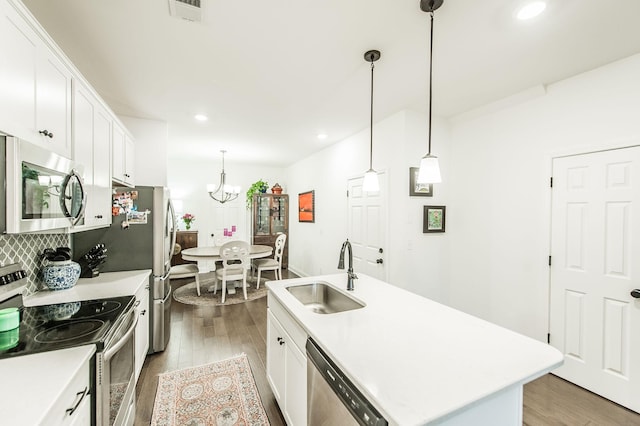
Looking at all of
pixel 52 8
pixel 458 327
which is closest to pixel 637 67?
pixel 458 327

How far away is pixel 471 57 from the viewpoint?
6.91 ft

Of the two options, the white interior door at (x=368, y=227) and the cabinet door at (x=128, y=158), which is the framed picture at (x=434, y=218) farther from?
the cabinet door at (x=128, y=158)

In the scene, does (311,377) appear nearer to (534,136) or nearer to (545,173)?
(545,173)

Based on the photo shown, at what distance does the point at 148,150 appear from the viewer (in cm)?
352

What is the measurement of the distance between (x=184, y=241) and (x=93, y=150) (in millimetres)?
4044

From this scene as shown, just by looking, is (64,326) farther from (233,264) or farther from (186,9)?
(233,264)

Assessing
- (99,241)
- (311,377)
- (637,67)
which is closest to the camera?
(311,377)

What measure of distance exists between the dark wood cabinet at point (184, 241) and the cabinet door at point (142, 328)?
321cm

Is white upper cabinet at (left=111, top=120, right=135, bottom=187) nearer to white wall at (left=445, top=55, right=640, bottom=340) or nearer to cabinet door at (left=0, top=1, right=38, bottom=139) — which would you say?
cabinet door at (left=0, top=1, right=38, bottom=139)

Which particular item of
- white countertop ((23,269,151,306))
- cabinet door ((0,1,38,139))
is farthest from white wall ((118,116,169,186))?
cabinet door ((0,1,38,139))

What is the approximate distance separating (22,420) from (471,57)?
3.06 meters

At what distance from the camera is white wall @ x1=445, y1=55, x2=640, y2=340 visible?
7.09ft

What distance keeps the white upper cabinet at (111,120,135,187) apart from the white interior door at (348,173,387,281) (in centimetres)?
285

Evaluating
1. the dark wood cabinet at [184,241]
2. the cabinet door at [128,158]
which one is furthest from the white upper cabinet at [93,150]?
the dark wood cabinet at [184,241]
